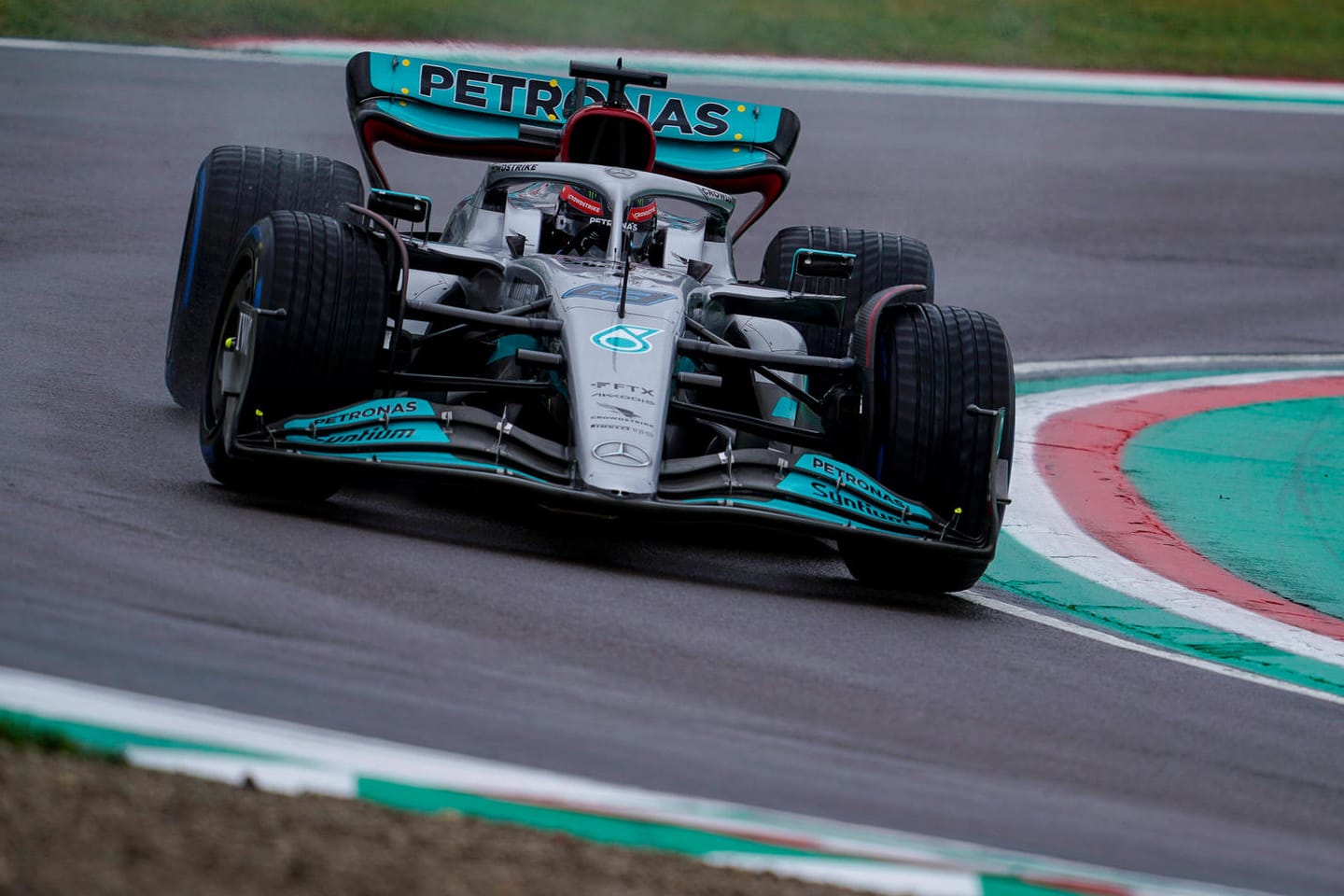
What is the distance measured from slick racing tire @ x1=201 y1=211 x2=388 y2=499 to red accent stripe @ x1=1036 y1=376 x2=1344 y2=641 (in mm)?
3263

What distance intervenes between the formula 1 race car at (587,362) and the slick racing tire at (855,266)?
22 mm

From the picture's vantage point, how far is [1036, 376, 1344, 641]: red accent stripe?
729 centimetres

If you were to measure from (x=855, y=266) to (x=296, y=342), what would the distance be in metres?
3.10

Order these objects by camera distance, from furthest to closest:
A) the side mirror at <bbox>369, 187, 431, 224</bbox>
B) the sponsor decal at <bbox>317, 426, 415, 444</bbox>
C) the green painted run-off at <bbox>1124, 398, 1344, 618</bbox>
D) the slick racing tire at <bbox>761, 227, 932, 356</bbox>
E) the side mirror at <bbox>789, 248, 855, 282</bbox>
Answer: the slick racing tire at <bbox>761, 227, 932, 356</bbox> → the green painted run-off at <bbox>1124, 398, 1344, 618</bbox> → the side mirror at <bbox>789, 248, 855, 282</bbox> → the side mirror at <bbox>369, 187, 431, 224</bbox> → the sponsor decal at <bbox>317, 426, 415, 444</bbox>

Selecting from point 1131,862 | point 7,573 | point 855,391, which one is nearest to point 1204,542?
point 855,391

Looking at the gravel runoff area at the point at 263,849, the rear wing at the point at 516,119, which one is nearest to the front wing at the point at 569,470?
the gravel runoff area at the point at 263,849

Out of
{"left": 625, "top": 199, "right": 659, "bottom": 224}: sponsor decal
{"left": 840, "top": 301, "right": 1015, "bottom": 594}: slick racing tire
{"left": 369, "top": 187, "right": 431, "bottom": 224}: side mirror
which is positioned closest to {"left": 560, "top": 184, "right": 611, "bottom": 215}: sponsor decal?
{"left": 625, "top": 199, "right": 659, "bottom": 224}: sponsor decal

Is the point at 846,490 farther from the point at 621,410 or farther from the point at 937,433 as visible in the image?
the point at 621,410

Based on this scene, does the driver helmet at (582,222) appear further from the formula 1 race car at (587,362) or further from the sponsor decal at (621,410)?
the sponsor decal at (621,410)

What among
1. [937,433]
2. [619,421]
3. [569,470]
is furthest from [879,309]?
[569,470]

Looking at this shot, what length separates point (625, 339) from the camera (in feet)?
21.4

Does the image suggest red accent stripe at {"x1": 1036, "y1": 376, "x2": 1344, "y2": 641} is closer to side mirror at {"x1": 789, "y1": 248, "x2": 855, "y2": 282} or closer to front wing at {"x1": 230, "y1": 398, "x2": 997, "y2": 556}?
front wing at {"x1": 230, "y1": 398, "x2": 997, "y2": 556}

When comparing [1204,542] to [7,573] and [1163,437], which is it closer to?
[1163,437]

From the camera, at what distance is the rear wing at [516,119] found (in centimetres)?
901
